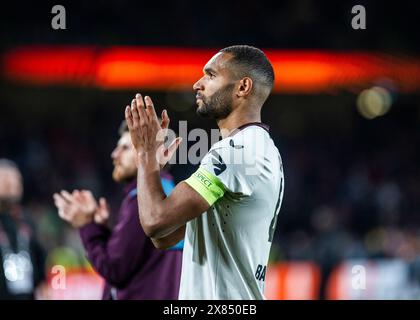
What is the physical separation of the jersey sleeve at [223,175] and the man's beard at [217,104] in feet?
0.87

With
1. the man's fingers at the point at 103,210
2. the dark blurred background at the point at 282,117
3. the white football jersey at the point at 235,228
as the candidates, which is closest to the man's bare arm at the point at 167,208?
the white football jersey at the point at 235,228

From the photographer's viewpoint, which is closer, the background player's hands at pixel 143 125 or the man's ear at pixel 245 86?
the background player's hands at pixel 143 125

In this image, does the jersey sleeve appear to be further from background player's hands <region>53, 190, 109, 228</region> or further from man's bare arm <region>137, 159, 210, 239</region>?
background player's hands <region>53, 190, 109, 228</region>

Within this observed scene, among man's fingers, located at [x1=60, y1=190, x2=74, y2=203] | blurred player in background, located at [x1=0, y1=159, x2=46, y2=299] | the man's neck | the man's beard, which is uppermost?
the man's beard

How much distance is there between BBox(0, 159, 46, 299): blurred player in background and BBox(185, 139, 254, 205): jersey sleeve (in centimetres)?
335

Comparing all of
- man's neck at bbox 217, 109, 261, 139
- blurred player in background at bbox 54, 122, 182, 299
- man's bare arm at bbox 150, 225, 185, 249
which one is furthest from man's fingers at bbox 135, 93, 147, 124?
blurred player in background at bbox 54, 122, 182, 299

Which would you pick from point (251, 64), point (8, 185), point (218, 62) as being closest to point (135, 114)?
point (218, 62)

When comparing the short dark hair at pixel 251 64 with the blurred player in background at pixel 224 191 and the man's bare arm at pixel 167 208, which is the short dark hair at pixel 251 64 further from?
the man's bare arm at pixel 167 208

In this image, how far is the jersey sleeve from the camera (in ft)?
11.2

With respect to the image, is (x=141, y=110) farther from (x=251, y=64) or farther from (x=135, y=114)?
(x=251, y=64)

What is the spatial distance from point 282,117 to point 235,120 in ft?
48.8

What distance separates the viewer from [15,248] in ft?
21.4

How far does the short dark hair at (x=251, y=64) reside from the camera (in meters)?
3.77

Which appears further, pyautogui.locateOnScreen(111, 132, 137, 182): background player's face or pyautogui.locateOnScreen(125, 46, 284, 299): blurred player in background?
pyautogui.locateOnScreen(111, 132, 137, 182): background player's face
